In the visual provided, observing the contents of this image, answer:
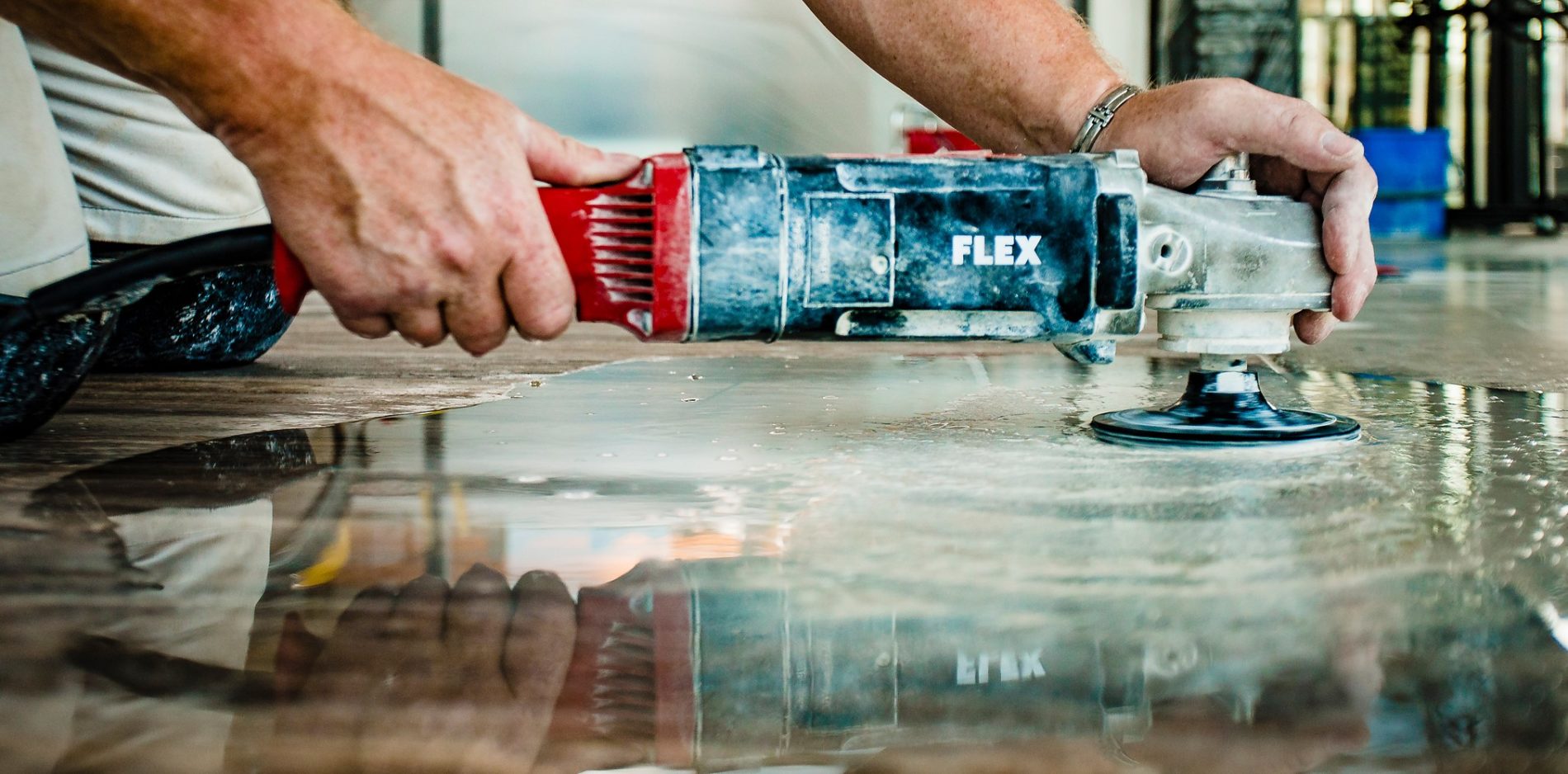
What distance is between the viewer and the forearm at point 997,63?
49.1 inches

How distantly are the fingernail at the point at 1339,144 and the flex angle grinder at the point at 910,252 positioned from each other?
0.06 m

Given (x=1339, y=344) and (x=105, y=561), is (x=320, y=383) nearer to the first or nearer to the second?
(x=105, y=561)

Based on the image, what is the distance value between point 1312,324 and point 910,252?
404 mm

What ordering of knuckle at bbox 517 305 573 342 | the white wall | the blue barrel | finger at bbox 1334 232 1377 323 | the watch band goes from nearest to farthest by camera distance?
knuckle at bbox 517 305 573 342, finger at bbox 1334 232 1377 323, the watch band, the white wall, the blue barrel

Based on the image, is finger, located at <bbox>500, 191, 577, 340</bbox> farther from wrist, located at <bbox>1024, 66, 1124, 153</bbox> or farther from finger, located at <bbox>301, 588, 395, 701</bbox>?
wrist, located at <bbox>1024, 66, 1124, 153</bbox>

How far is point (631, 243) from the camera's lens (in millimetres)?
956

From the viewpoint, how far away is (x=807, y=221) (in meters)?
0.98

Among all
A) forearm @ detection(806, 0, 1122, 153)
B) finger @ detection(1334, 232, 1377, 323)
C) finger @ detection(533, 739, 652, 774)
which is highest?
forearm @ detection(806, 0, 1122, 153)

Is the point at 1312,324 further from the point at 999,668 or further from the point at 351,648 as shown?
the point at 351,648

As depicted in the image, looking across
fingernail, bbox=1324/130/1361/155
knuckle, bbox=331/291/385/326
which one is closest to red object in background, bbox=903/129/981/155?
fingernail, bbox=1324/130/1361/155

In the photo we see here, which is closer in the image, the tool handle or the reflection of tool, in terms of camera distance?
the reflection of tool

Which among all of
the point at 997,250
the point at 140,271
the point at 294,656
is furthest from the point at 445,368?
the point at 294,656

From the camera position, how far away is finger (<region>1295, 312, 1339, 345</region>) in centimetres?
112

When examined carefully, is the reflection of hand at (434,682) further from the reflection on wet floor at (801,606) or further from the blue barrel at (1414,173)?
the blue barrel at (1414,173)
